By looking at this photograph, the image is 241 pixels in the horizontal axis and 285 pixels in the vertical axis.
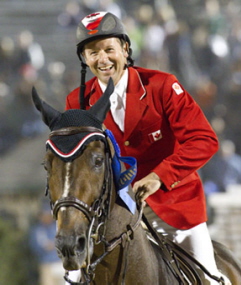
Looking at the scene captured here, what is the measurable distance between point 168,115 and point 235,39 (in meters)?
9.78

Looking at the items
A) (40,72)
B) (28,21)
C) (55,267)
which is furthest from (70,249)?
(28,21)

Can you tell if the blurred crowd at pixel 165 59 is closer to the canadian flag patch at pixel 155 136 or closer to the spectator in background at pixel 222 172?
the spectator in background at pixel 222 172

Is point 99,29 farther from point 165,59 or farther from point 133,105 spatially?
point 165,59

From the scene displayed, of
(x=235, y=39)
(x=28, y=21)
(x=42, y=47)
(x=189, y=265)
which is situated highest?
(x=28, y=21)

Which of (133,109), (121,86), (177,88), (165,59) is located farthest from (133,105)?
(165,59)

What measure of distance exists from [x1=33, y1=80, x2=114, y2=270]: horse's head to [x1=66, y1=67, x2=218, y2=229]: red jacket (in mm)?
490

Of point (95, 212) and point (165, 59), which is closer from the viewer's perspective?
point (95, 212)

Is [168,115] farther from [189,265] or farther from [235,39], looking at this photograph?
[235,39]

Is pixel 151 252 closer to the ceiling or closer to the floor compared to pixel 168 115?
closer to the floor

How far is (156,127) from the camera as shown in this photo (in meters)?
3.50

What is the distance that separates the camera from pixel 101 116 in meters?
2.87

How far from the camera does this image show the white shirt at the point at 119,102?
11.4ft

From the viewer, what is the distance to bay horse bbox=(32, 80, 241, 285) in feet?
8.64

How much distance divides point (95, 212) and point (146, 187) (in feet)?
1.61
